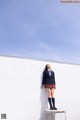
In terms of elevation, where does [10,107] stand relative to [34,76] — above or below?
below

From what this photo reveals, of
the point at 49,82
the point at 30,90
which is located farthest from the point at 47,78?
the point at 30,90

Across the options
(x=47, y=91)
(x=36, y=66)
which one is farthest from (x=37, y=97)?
(x=36, y=66)

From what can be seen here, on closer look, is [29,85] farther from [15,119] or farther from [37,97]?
[15,119]

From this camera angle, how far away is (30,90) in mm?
8617

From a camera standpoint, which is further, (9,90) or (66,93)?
(66,93)

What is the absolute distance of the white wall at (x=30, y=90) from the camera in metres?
8.27

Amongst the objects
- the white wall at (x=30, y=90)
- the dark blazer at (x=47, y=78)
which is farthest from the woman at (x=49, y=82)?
the white wall at (x=30, y=90)

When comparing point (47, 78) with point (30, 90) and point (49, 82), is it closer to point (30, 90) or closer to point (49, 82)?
point (49, 82)

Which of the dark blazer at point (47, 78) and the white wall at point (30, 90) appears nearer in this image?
the white wall at point (30, 90)

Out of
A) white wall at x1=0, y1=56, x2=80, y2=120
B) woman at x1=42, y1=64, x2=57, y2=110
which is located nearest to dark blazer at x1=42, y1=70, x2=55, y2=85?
woman at x1=42, y1=64, x2=57, y2=110

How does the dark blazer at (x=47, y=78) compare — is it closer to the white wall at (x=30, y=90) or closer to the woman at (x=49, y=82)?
the woman at (x=49, y=82)

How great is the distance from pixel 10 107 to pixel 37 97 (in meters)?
0.92

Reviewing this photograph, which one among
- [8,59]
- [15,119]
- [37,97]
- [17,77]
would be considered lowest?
[15,119]

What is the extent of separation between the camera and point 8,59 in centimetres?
847
